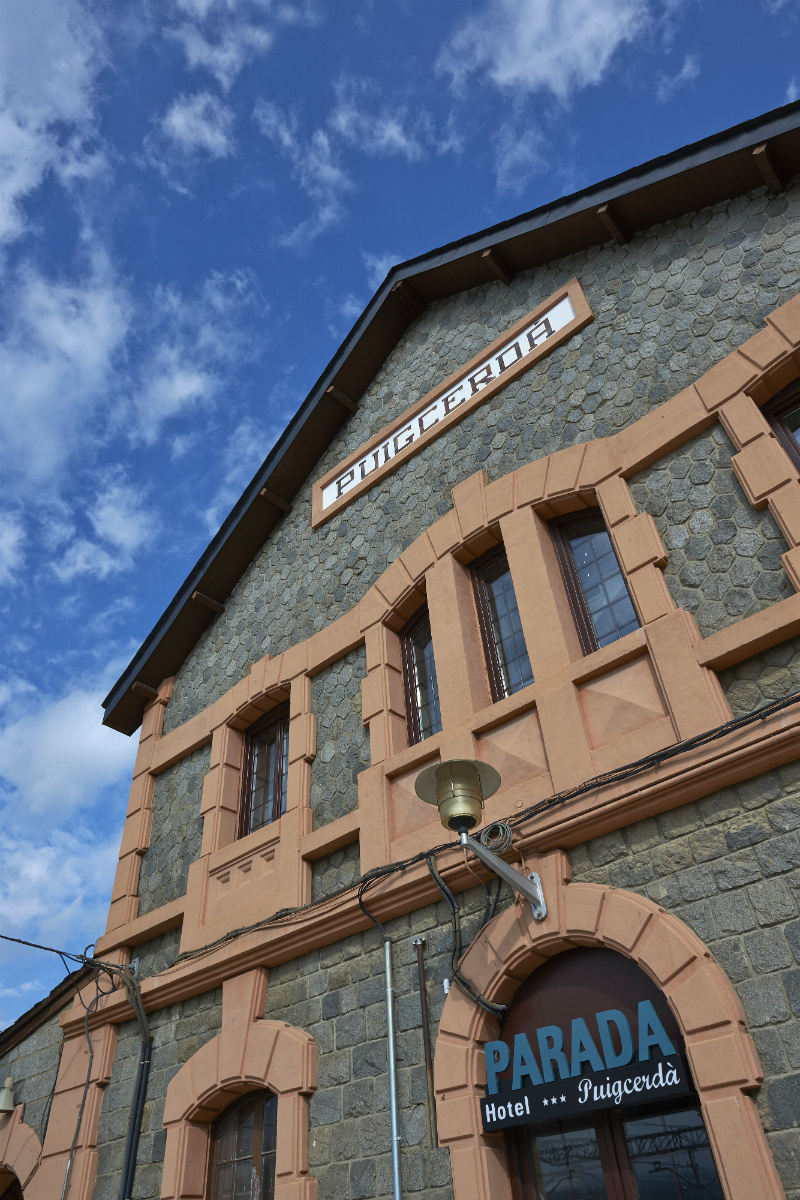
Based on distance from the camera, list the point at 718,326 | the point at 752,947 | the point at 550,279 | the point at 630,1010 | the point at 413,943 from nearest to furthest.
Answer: the point at 752,947, the point at 630,1010, the point at 413,943, the point at 718,326, the point at 550,279

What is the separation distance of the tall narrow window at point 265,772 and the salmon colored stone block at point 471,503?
128 inches

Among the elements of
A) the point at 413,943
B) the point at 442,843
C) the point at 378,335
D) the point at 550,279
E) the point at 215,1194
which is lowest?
the point at 215,1194

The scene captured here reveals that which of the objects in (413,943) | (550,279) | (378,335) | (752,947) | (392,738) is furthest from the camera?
(378,335)

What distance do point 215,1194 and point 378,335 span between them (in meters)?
9.61

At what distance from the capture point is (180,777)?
418 inches

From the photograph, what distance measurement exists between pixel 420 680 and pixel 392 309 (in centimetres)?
540

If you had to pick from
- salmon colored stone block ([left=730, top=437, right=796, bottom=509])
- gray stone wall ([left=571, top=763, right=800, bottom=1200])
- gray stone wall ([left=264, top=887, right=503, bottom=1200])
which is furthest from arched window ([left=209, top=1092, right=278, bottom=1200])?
salmon colored stone block ([left=730, top=437, right=796, bottom=509])

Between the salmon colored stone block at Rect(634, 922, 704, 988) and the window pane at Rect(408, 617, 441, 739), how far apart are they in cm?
305

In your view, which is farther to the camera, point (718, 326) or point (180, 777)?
point (180, 777)

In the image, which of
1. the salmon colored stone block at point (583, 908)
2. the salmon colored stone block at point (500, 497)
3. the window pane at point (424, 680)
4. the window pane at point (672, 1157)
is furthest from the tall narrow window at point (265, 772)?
the window pane at point (672, 1157)

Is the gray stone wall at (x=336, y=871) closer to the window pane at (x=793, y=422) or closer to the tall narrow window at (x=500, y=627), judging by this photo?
the tall narrow window at (x=500, y=627)

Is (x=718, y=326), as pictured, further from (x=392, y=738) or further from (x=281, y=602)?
(x=281, y=602)

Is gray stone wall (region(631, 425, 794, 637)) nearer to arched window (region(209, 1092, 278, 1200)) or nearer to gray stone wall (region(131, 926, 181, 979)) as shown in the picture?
arched window (region(209, 1092, 278, 1200))

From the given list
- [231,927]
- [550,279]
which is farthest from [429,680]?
Result: [550,279]
